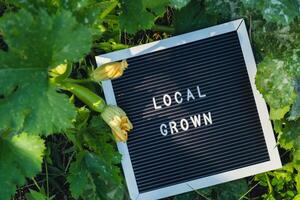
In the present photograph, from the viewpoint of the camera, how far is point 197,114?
2465mm

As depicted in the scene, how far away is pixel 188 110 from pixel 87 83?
441 millimetres

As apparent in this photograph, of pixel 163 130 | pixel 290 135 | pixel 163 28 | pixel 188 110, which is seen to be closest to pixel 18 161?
pixel 163 130

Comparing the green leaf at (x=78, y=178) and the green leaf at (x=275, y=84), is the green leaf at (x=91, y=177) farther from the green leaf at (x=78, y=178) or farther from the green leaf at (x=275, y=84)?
the green leaf at (x=275, y=84)

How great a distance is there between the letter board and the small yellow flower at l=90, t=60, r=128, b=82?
10cm

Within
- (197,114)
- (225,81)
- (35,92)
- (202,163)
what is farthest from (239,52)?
(35,92)

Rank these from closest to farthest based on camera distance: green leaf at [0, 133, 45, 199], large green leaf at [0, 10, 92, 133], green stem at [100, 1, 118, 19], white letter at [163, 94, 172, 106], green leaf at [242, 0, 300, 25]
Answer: large green leaf at [0, 10, 92, 133] → green leaf at [0, 133, 45, 199] → green leaf at [242, 0, 300, 25] → green stem at [100, 1, 118, 19] → white letter at [163, 94, 172, 106]

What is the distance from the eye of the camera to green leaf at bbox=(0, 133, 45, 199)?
2123 millimetres

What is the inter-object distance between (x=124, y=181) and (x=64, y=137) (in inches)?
13.2

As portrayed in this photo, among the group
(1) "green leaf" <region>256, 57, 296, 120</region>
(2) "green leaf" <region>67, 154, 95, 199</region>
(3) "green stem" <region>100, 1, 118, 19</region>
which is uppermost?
(3) "green stem" <region>100, 1, 118, 19</region>

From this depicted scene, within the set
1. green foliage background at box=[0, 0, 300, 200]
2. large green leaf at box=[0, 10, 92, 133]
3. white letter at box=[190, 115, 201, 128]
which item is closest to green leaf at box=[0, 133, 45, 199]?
green foliage background at box=[0, 0, 300, 200]

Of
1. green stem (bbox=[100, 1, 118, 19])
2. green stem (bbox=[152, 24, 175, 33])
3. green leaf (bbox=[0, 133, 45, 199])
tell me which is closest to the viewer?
green leaf (bbox=[0, 133, 45, 199])

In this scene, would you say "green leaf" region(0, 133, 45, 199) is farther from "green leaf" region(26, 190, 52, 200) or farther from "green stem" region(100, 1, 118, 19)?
"green stem" region(100, 1, 118, 19)

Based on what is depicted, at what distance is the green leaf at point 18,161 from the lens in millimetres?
2123

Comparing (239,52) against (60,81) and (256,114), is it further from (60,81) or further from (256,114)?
(60,81)
